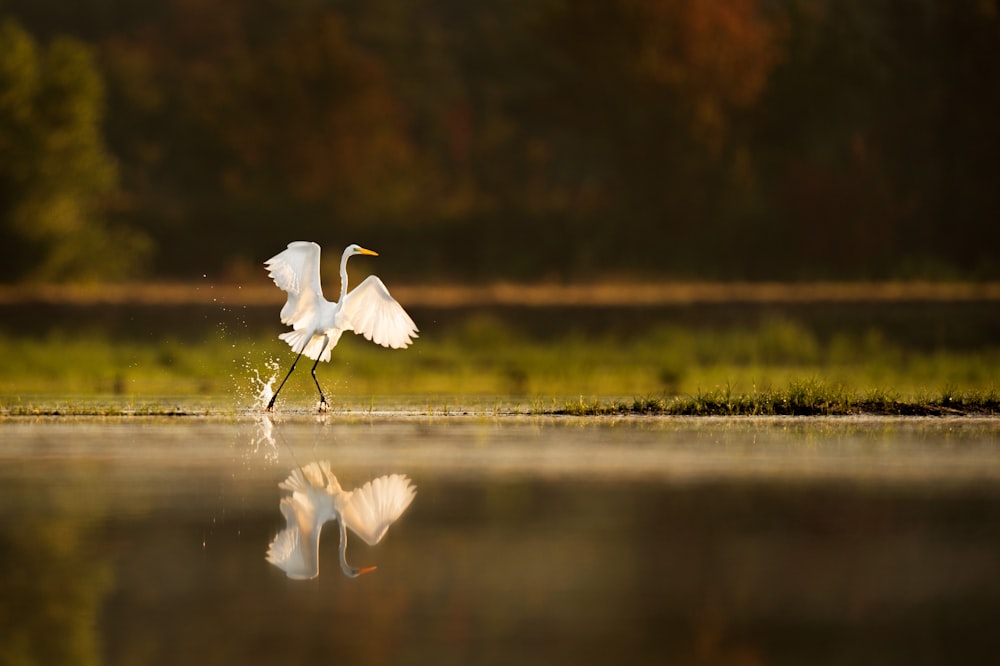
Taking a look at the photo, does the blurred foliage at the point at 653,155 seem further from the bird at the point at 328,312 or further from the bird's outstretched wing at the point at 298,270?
the bird's outstretched wing at the point at 298,270

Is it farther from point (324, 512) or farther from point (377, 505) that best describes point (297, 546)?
point (377, 505)

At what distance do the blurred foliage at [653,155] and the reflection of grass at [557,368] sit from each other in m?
9.49

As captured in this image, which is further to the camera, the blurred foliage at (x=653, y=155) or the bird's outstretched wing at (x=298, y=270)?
the blurred foliage at (x=653, y=155)

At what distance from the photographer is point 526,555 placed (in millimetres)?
8492

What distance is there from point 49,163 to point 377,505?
24.8 meters

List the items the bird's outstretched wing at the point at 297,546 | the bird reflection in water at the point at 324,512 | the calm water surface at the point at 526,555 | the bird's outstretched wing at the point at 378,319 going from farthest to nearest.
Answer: the bird's outstretched wing at the point at 378,319 → the bird reflection in water at the point at 324,512 → the bird's outstretched wing at the point at 297,546 → the calm water surface at the point at 526,555

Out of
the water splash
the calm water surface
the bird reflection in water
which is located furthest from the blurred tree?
the bird reflection in water

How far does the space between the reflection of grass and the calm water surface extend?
463cm

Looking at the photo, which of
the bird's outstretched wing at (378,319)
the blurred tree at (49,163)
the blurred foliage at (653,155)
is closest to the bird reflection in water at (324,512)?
the bird's outstretched wing at (378,319)

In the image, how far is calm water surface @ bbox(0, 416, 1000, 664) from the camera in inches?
256

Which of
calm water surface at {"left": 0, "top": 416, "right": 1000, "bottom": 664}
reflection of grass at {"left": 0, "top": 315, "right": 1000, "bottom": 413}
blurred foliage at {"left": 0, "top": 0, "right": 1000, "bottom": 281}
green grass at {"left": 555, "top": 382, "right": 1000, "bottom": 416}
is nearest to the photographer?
calm water surface at {"left": 0, "top": 416, "right": 1000, "bottom": 664}

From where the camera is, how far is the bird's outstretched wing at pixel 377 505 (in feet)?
30.0

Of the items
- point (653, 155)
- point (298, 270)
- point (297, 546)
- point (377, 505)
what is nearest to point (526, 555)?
point (297, 546)

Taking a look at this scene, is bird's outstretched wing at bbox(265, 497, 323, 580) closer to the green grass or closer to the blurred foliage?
the green grass
